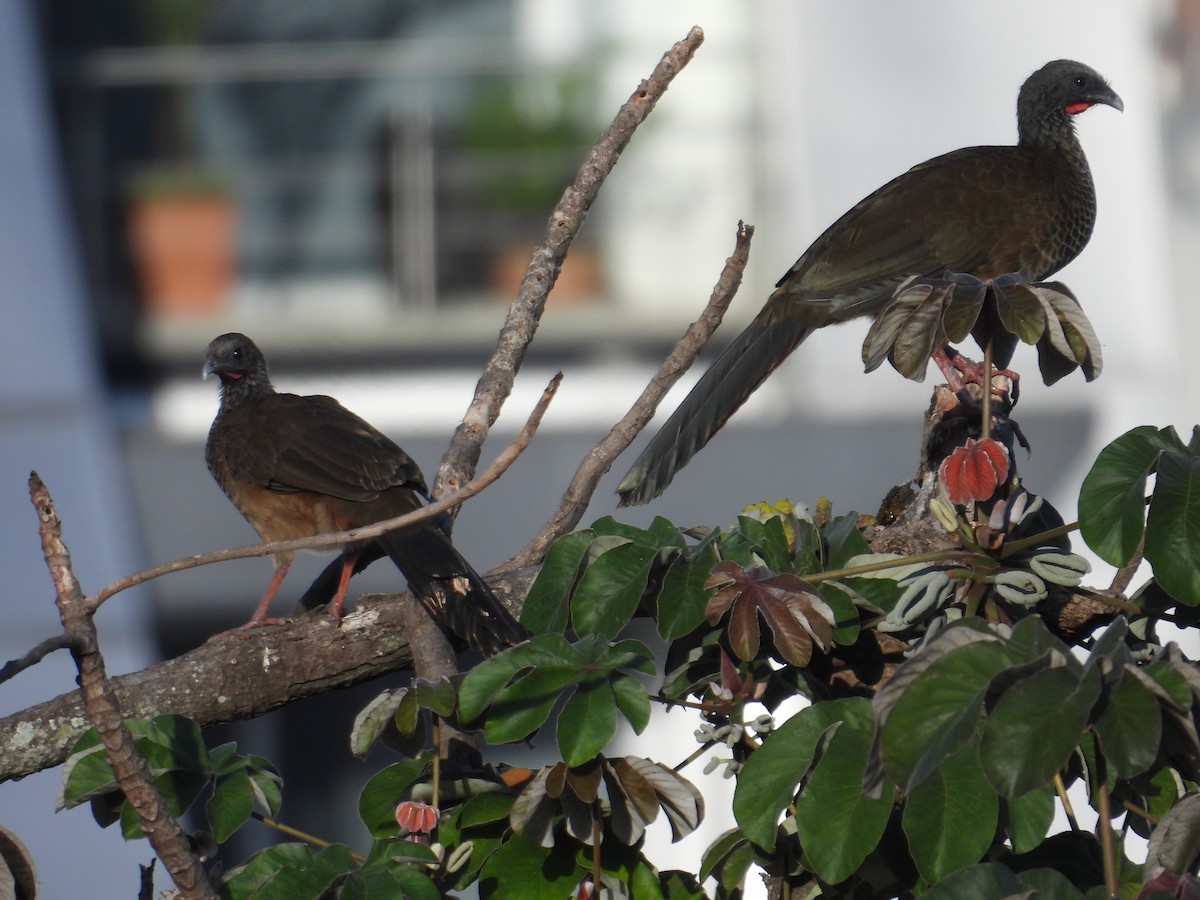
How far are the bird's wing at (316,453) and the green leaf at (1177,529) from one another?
1.60 meters

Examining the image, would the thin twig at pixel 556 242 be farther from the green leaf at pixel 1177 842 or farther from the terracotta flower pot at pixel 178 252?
the terracotta flower pot at pixel 178 252

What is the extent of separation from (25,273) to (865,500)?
3.67 m

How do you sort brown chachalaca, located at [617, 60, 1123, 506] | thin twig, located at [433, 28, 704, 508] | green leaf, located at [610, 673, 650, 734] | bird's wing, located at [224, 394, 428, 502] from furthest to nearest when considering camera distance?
A: brown chachalaca, located at [617, 60, 1123, 506]
bird's wing, located at [224, 394, 428, 502]
thin twig, located at [433, 28, 704, 508]
green leaf, located at [610, 673, 650, 734]

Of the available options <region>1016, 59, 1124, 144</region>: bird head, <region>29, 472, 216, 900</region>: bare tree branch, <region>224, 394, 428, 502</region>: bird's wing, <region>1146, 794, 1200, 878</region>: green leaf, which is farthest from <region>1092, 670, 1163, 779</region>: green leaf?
<region>1016, 59, 1124, 144</region>: bird head

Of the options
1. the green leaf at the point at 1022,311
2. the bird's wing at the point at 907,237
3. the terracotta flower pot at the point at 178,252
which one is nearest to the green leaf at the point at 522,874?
the green leaf at the point at 1022,311

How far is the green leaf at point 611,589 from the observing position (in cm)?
159

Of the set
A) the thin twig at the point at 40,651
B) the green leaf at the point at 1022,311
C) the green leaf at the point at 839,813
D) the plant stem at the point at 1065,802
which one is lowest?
the plant stem at the point at 1065,802

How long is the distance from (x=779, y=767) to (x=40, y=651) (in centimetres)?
71

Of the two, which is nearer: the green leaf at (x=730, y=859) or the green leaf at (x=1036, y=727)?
the green leaf at (x=1036, y=727)

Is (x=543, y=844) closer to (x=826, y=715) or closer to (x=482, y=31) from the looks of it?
(x=826, y=715)

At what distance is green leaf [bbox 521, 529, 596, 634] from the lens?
1668 mm

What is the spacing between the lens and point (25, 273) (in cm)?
602

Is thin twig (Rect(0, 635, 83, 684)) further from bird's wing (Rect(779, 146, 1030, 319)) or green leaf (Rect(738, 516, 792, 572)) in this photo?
bird's wing (Rect(779, 146, 1030, 319))

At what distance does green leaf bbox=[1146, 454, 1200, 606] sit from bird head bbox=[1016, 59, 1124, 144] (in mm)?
2454
